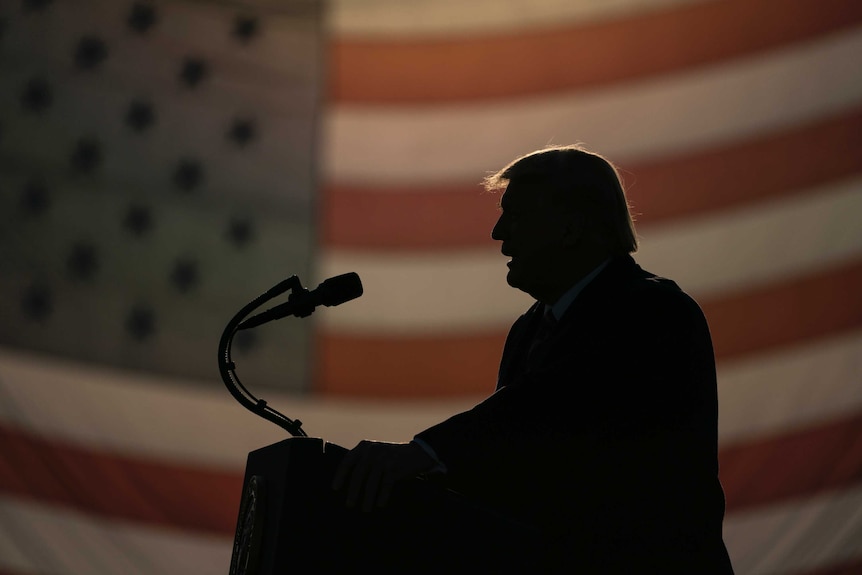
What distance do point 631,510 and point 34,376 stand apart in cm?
222

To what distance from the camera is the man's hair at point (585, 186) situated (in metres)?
1.22

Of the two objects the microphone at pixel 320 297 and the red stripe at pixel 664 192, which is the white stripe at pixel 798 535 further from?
the microphone at pixel 320 297

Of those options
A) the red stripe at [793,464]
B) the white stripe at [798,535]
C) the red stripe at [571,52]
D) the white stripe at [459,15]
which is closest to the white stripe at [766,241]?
the red stripe at [793,464]

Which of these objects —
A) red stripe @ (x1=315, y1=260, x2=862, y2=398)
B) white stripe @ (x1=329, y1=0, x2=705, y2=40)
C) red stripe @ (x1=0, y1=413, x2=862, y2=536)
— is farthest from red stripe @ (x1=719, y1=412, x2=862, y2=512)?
white stripe @ (x1=329, y1=0, x2=705, y2=40)

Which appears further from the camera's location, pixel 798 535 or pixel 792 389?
pixel 792 389

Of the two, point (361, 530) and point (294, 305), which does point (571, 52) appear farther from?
point (361, 530)

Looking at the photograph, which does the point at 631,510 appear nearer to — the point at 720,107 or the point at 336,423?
the point at 336,423

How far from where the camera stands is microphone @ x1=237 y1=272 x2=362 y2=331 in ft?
3.55

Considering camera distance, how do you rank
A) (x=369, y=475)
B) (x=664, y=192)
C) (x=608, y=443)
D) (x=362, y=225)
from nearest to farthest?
(x=369, y=475) < (x=608, y=443) < (x=664, y=192) < (x=362, y=225)

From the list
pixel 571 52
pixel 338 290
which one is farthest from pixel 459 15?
pixel 338 290

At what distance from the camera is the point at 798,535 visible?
2.78 metres

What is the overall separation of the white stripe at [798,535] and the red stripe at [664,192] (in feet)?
2.77

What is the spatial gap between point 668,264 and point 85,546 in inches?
70.0

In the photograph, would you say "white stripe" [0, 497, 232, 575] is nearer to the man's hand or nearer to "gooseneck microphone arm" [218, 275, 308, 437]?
"gooseneck microphone arm" [218, 275, 308, 437]
